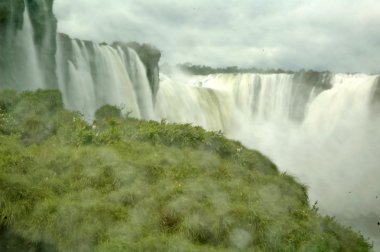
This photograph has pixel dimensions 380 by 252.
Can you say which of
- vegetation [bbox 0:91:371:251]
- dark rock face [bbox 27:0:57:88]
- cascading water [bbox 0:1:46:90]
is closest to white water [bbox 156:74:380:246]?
dark rock face [bbox 27:0:57:88]

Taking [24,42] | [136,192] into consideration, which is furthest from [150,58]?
[136,192]

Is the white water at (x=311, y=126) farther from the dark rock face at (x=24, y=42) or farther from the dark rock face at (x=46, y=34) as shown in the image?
the dark rock face at (x=24, y=42)

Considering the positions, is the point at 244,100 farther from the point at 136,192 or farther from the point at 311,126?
the point at 136,192

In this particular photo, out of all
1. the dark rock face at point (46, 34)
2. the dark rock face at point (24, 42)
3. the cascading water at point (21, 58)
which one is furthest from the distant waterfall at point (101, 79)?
the cascading water at point (21, 58)

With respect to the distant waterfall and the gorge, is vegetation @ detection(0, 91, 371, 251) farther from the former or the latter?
the distant waterfall

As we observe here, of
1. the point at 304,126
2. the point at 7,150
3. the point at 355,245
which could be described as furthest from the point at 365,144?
the point at 7,150

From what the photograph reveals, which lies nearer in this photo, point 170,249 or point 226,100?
point 170,249

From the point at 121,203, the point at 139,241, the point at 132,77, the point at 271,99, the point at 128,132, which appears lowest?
the point at 139,241

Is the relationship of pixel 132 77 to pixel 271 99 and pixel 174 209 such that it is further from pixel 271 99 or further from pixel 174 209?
pixel 271 99
